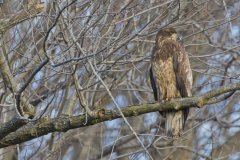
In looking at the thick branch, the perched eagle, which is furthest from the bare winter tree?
the perched eagle

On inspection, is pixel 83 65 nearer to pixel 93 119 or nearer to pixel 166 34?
pixel 166 34

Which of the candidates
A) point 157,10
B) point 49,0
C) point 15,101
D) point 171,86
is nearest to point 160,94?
point 171,86

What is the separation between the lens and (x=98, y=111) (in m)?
5.88

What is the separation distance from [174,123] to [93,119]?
1305 millimetres

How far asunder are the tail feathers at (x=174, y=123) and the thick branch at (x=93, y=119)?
2.73 feet

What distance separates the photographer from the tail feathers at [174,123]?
688 cm

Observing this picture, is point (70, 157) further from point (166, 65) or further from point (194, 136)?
point (166, 65)

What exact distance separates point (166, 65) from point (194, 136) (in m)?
Answer: 3.99

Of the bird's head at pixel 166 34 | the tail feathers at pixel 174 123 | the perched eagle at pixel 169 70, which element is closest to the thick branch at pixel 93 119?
the tail feathers at pixel 174 123

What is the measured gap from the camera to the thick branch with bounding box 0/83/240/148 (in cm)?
581

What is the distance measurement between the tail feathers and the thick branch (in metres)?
0.83

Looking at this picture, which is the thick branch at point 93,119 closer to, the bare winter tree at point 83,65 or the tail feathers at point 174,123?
the bare winter tree at point 83,65

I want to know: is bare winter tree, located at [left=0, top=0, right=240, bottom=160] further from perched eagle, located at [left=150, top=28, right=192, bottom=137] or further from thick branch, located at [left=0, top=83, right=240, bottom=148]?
perched eagle, located at [left=150, top=28, right=192, bottom=137]

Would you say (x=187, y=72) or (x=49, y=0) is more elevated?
(x=49, y=0)
